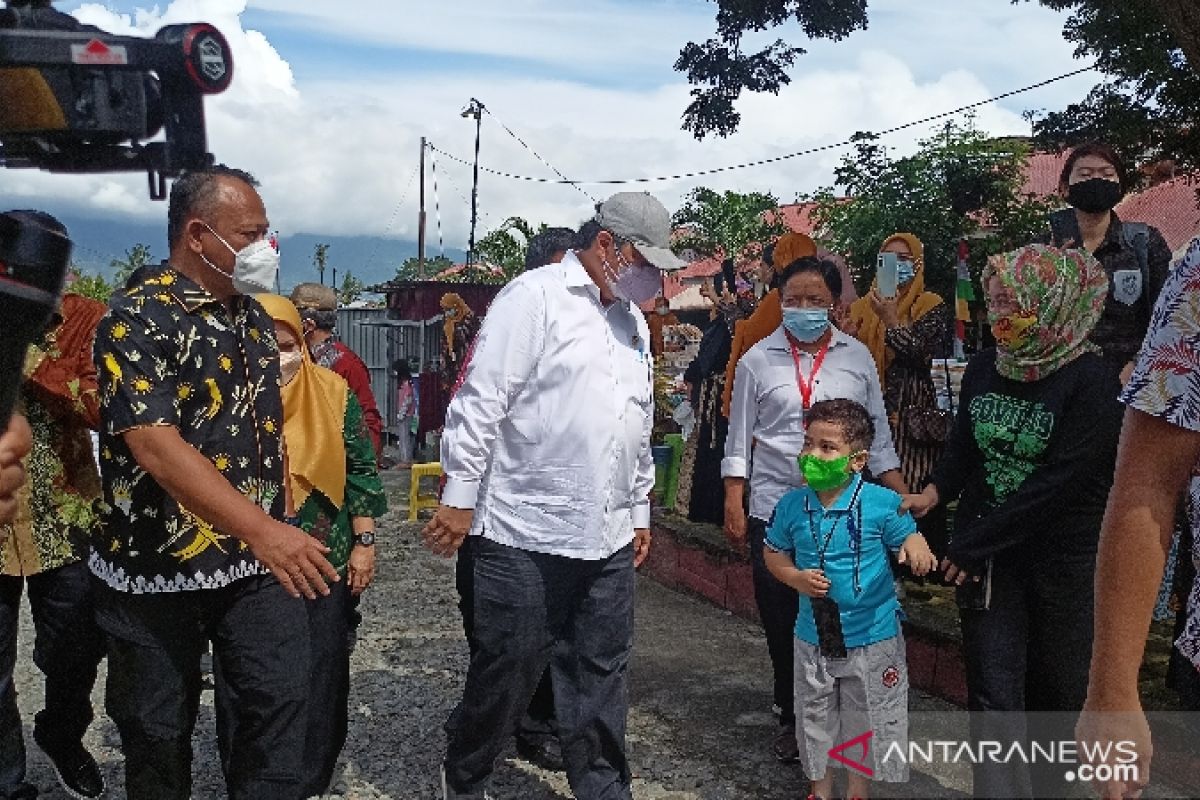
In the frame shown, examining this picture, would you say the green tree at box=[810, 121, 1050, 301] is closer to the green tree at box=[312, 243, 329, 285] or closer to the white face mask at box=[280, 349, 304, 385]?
the white face mask at box=[280, 349, 304, 385]

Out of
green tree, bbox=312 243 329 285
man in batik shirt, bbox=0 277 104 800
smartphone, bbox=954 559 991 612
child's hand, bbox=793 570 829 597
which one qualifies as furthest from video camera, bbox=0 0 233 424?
green tree, bbox=312 243 329 285

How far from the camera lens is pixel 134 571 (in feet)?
9.53

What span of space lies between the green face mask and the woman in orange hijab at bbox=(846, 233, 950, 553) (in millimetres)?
1945

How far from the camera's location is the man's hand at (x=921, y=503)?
3607 millimetres

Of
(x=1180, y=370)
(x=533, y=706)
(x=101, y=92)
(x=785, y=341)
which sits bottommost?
(x=533, y=706)

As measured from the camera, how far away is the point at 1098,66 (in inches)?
307

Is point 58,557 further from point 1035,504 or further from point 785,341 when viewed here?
point 1035,504

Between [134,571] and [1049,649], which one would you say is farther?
[1049,649]

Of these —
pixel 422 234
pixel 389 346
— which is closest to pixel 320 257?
pixel 422 234

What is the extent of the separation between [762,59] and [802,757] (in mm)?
6087

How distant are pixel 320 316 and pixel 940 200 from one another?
32.8 feet

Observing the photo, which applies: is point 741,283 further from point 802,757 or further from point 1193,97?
point 802,757

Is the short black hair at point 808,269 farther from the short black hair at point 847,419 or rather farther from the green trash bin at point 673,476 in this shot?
the green trash bin at point 673,476

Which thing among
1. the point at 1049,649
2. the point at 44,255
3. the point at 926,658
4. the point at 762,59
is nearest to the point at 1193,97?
the point at 762,59
